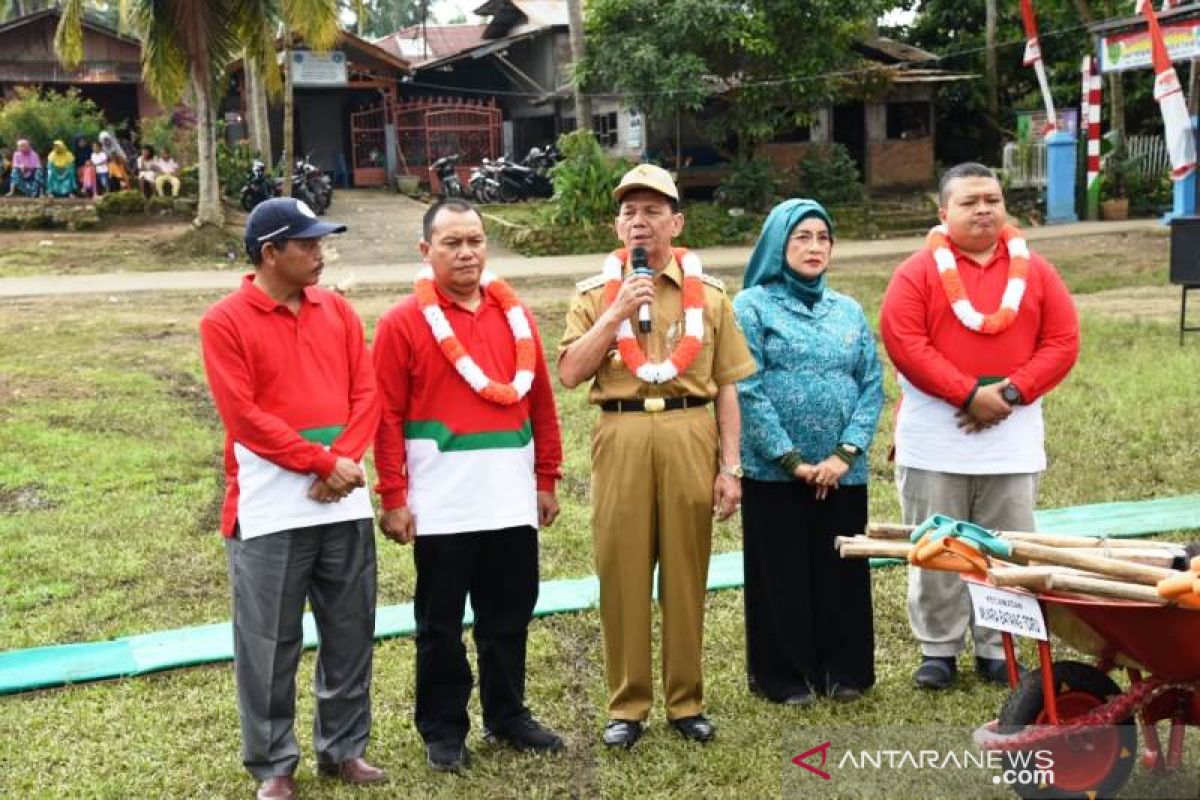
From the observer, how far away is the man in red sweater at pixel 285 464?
3.92 meters

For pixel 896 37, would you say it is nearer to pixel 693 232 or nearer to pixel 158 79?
pixel 693 232

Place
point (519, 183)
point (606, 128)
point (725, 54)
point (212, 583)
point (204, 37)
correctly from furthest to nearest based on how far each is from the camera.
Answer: point (606, 128) < point (519, 183) < point (725, 54) < point (204, 37) < point (212, 583)

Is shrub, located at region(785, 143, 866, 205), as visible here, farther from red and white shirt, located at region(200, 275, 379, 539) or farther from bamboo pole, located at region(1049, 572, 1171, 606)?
bamboo pole, located at region(1049, 572, 1171, 606)

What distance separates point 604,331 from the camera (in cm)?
415

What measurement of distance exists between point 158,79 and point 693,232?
8.74m

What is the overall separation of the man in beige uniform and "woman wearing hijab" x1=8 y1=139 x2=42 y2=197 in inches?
931

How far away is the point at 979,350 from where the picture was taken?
4734 mm

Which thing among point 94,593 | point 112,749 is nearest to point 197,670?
point 112,749

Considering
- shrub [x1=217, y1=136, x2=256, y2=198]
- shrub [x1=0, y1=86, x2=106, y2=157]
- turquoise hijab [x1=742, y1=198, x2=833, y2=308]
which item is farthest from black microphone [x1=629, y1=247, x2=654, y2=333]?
shrub [x1=0, y1=86, x2=106, y2=157]

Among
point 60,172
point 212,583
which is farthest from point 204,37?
point 212,583

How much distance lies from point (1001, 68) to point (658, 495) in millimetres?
27910

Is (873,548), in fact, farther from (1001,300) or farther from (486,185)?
(486,185)

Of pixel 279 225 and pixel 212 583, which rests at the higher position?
pixel 279 225

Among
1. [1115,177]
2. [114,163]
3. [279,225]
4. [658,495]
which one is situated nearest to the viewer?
[279,225]
